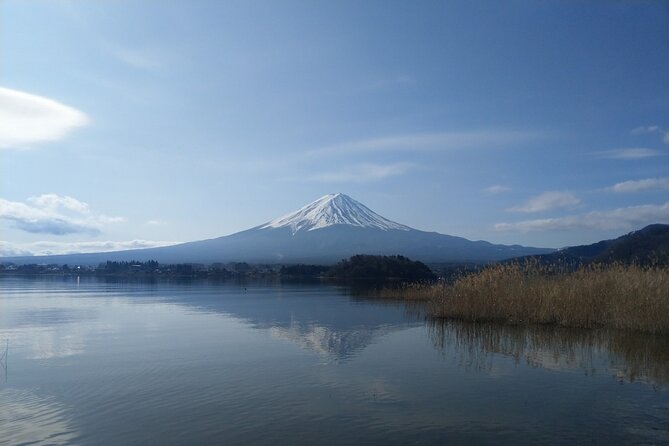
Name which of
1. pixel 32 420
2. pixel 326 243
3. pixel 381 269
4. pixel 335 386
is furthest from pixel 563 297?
pixel 326 243

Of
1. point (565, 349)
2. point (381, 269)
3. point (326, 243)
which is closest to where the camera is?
point (565, 349)

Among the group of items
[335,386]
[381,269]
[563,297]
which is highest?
[381,269]

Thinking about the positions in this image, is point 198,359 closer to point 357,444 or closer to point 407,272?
point 357,444

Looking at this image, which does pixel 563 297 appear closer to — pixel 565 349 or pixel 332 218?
pixel 565 349

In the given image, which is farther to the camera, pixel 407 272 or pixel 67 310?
pixel 407 272

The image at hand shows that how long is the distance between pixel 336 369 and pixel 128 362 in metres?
3.39

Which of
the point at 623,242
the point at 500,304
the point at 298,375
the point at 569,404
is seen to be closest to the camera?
the point at 569,404

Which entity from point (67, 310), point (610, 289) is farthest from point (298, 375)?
point (67, 310)

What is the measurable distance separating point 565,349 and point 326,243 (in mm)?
93251

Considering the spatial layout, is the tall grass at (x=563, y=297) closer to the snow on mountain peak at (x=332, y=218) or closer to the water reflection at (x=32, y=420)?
the water reflection at (x=32, y=420)

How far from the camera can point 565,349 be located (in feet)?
30.9

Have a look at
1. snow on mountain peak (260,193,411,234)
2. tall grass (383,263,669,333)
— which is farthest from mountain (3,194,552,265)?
tall grass (383,263,669,333)

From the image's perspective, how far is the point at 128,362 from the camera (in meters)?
8.95

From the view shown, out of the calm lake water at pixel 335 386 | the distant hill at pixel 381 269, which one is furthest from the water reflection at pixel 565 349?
the distant hill at pixel 381 269
